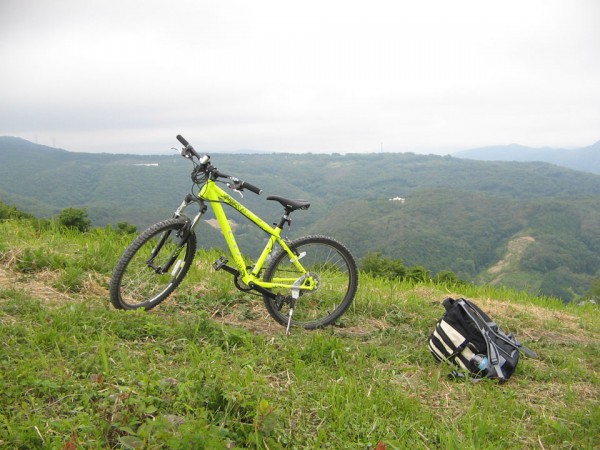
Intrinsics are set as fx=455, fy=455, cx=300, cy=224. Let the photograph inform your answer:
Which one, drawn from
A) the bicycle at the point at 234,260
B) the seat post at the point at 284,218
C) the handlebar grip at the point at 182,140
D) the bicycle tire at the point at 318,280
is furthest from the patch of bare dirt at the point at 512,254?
the handlebar grip at the point at 182,140

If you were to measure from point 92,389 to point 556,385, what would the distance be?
4013mm

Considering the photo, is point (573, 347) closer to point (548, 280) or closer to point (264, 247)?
point (264, 247)

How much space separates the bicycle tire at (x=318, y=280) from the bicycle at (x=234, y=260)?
0.4 inches

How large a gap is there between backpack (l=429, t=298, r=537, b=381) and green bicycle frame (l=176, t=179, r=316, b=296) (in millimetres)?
1538

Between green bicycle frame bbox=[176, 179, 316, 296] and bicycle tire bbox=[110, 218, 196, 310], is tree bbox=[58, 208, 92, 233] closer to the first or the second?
bicycle tire bbox=[110, 218, 196, 310]

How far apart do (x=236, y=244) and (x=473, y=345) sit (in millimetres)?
2635

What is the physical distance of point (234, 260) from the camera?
5125mm

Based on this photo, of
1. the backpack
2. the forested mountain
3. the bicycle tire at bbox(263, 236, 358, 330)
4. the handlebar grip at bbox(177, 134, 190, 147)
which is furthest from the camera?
the forested mountain

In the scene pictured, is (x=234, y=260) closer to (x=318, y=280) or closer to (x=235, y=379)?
(x=318, y=280)

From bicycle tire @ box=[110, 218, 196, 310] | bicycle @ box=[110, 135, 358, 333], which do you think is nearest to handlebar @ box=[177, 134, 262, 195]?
bicycle @ box=[110, 135, 358, 333]

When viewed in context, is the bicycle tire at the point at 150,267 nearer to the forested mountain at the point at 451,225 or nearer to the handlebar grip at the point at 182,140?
the handlebar grip at the point at 182,140

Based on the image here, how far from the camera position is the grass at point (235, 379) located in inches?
110

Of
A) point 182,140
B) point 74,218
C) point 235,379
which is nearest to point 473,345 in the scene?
point 235,379

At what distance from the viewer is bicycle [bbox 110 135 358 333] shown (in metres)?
4.76
